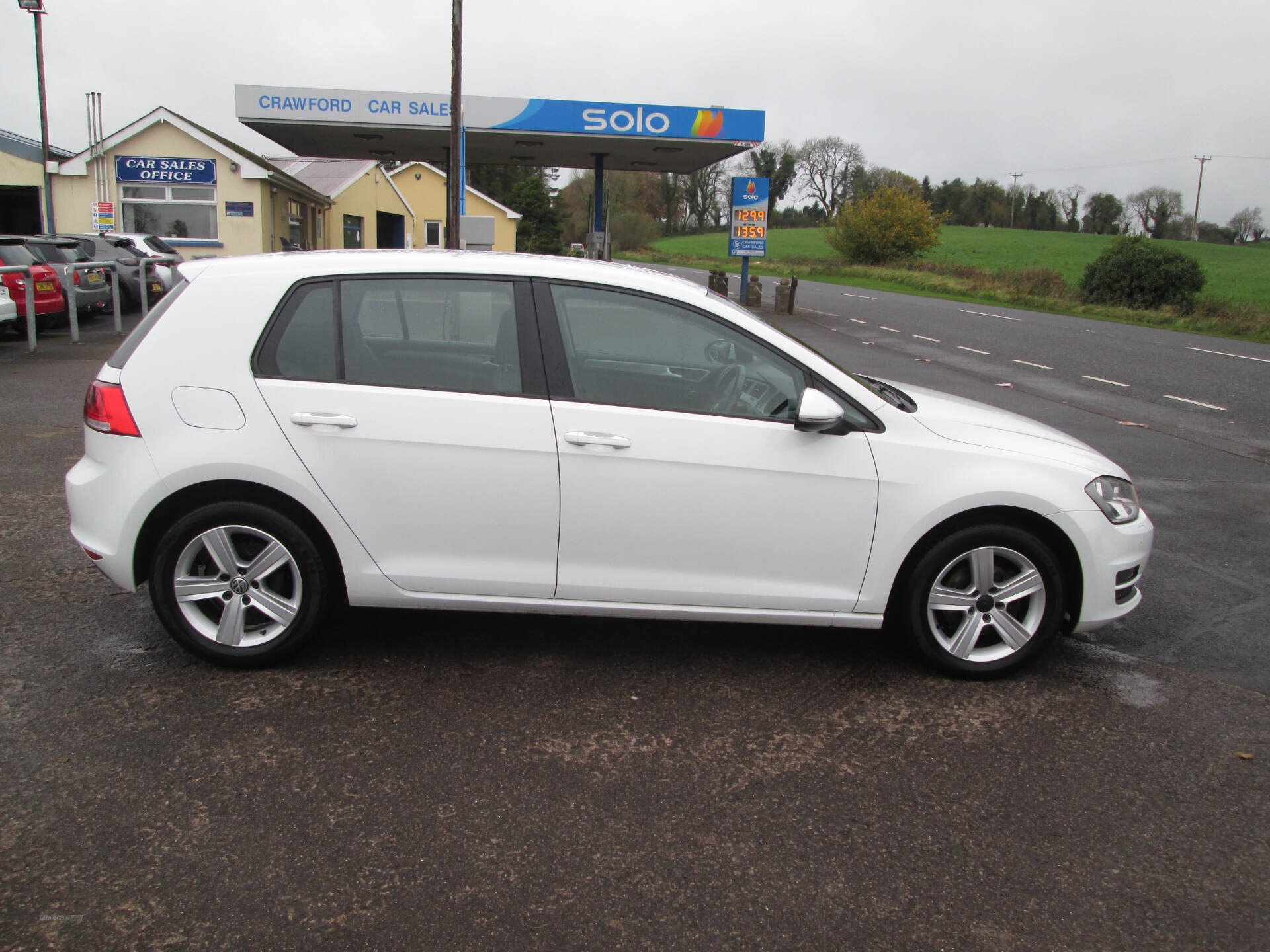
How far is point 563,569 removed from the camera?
3953 millimetres

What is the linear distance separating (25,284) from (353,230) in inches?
1172

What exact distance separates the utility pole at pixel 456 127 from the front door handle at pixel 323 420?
14785 millimetres

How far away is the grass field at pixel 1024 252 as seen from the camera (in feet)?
162

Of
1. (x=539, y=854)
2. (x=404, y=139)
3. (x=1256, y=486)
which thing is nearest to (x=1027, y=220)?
(x=404, y=139)

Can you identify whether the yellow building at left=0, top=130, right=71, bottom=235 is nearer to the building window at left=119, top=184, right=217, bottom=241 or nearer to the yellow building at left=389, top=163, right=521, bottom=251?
the building window at left=119, top=184, right=217, bottom=241

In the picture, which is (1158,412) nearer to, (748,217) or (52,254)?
(748,217)

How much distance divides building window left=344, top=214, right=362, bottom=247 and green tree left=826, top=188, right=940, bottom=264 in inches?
1102

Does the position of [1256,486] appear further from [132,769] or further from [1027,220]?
[1027,220]

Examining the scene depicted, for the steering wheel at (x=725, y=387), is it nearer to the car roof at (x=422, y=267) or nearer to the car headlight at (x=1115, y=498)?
the car roof at (x=422, y=267)

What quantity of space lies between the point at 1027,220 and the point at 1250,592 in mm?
111702

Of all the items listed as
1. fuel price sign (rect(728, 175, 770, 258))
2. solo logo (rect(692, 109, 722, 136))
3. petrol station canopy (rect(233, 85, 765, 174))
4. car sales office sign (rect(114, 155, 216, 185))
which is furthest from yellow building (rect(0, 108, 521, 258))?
solo logo (rect(692, 109, 722, 136))

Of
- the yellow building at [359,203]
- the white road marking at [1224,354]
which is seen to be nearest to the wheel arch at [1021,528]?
the white road marking at [1224,354]

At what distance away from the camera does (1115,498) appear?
4.15 meters

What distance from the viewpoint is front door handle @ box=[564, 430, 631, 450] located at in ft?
12.5
